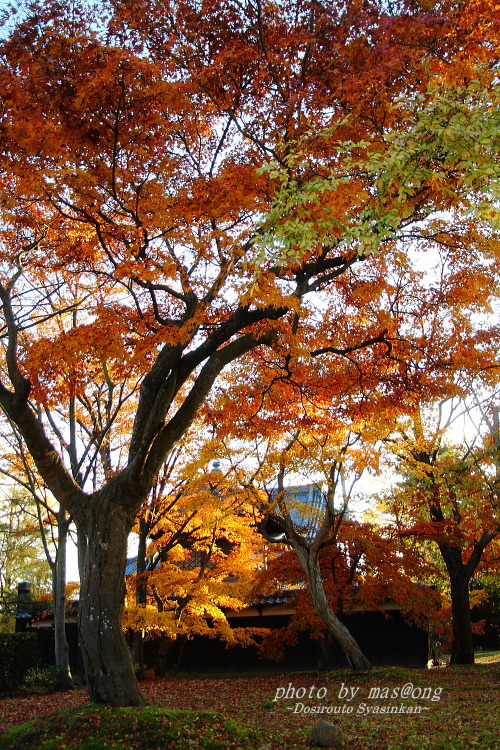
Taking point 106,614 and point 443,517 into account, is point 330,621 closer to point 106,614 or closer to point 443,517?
point 443,517

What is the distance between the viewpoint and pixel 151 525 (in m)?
15.3

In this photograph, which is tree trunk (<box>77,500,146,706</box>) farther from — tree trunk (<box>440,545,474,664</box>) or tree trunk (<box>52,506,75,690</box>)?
tree trunk (<box>440,545,474,664</box>)

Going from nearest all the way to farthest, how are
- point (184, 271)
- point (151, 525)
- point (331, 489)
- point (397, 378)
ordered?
point (184, 271)
point (397, 378)
point (331, 489)
point (151, 525)

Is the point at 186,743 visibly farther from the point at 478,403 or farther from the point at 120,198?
the point at 478,403

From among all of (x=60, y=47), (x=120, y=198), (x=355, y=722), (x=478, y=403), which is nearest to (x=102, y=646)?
(x=355, y=722)

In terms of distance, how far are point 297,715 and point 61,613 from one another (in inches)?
327

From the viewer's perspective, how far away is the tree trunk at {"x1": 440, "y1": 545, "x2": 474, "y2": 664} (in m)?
14.7

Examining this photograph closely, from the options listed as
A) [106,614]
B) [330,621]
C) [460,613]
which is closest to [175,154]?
[106,614]

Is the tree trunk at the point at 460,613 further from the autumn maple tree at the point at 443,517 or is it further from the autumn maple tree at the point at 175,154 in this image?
the autumn maple tree at the point at 175,154

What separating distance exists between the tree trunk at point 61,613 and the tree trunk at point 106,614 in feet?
26.0

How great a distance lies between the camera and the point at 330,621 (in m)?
12.3

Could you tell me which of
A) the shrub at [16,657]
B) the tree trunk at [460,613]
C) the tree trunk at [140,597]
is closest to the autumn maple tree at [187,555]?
the tree trunk at [140,597]

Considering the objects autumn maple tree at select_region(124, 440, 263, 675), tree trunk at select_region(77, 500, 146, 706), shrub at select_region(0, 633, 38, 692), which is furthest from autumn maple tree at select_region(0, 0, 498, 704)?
shrub at select_region(0, 633, 38, 692)

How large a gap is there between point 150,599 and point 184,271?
10285mm
